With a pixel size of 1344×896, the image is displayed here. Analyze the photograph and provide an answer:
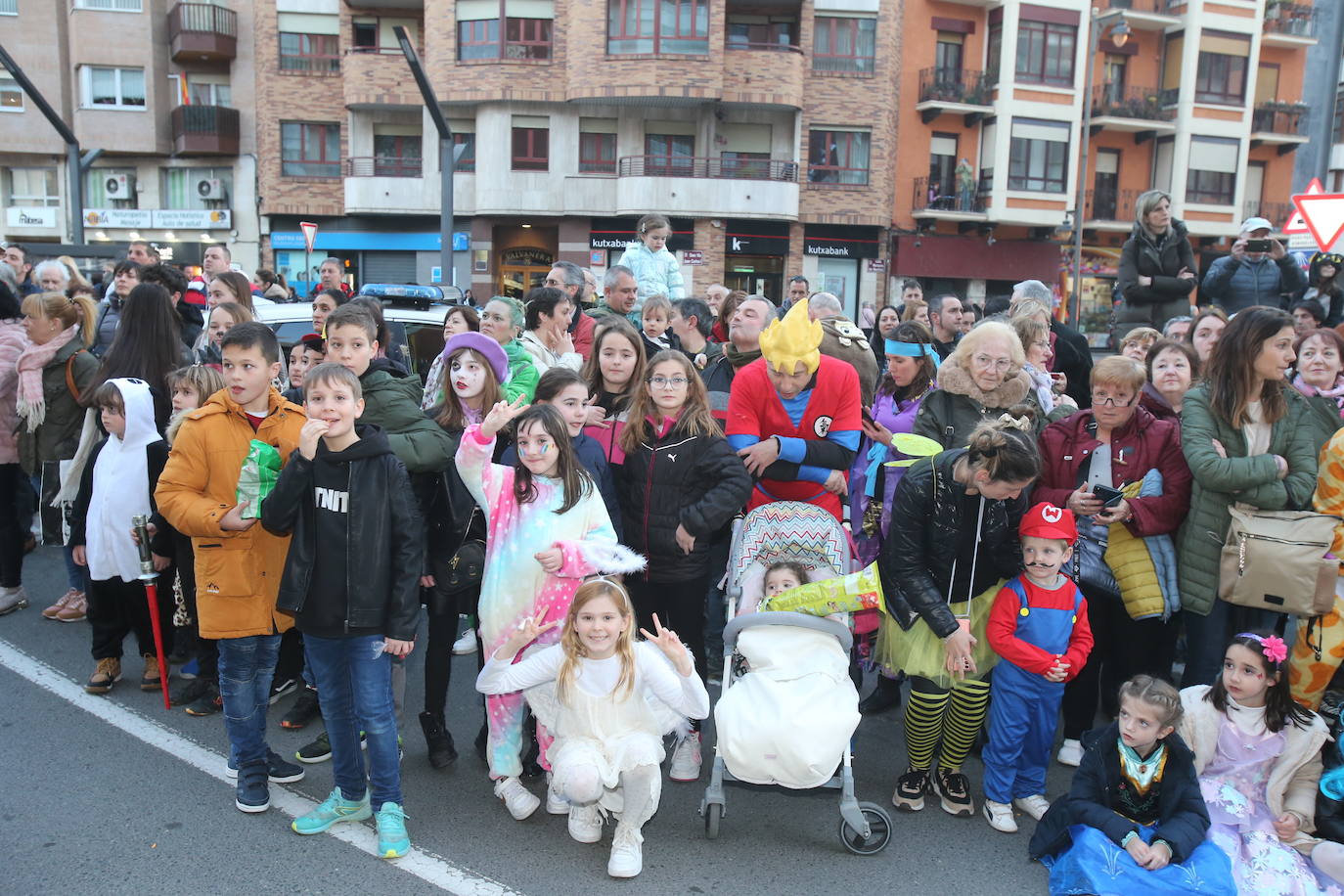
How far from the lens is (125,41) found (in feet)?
107

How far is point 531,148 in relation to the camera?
29.6 meters

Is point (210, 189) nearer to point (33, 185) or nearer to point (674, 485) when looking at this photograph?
point (33, 185)

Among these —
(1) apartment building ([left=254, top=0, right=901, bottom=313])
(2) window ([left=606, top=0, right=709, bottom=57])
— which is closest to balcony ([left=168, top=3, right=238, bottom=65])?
(1) apartment building ([left=254, top=0, right=901, bottom=313])

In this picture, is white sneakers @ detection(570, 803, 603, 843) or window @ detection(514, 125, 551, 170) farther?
window @ detection(514, 125, 551, 170)

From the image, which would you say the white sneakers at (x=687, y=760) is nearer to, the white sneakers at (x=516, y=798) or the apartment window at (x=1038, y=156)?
the white sneakers at (x=516, y=798)

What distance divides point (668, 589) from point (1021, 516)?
1.72 m

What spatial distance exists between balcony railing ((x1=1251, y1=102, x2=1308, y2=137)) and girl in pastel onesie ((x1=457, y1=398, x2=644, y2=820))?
3932cm

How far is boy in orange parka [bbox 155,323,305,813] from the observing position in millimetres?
4133

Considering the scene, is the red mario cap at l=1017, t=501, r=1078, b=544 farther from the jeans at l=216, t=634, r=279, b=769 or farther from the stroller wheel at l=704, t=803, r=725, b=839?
the jeans at l=216, t=634, r=279, b=769

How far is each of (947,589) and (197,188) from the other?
1364 inches

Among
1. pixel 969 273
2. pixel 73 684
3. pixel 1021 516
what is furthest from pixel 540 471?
pixel 969 273

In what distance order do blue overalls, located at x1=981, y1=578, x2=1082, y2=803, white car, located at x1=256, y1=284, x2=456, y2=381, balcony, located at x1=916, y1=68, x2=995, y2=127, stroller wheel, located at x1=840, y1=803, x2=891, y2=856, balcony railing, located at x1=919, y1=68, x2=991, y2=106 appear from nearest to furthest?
1. stroller wheel, located at x1=840, y1=803, x2=891, y2=856
2. blue overalls, located at x1=981, y1=578, x2=1082, y2=803
3. white car, located at x1=256, y1=284, x2=456, y2=381
4. balcony, located at x1=916, y1=68, x2=995, y2=127
5. balcony railing, located at x1=919, y1=68, x2=991, y2=106

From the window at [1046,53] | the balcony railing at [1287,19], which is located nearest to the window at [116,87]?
the window at [1046,53]

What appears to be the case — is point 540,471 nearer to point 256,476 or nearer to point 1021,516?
point 256,476
